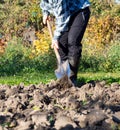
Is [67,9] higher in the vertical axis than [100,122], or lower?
higher

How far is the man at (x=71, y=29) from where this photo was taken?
6930 millimetres

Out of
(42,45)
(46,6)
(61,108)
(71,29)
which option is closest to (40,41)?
(42,45)

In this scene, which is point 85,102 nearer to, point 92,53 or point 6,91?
point 6,91

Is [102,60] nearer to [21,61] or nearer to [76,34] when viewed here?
[21,61]

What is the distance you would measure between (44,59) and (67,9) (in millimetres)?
7712

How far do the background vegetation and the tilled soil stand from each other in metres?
5.15

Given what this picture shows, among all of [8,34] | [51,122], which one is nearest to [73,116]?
[51,122]

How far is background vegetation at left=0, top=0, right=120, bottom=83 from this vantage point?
13745 millimetres

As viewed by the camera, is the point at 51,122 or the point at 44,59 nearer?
the point at 51,122

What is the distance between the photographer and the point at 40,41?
53.0 ft

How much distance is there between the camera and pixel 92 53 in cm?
1489

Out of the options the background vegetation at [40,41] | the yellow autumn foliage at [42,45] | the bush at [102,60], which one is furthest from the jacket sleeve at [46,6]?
the yellow autumn foliage at [42,45]

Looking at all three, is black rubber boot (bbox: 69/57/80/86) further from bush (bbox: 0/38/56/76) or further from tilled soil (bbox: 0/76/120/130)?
bush (bbox: 0/38/56/76)

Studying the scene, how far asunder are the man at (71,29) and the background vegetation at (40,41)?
425cm
